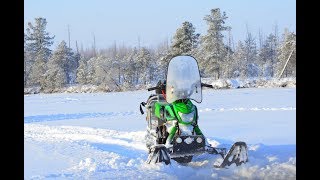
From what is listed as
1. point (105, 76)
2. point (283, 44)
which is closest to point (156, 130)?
point (105, 76)

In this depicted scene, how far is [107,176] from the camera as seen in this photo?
3.66m

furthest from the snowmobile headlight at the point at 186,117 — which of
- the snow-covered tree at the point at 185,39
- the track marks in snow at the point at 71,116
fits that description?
the snow-covered tree at the point at 185,39

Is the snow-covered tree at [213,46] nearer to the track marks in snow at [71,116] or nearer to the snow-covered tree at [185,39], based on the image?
the snow-covered tree at [185,39]

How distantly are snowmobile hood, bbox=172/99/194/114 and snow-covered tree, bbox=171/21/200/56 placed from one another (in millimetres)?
7251

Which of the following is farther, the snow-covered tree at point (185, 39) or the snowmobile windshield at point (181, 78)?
the snow-covered tree at point (185, 39)

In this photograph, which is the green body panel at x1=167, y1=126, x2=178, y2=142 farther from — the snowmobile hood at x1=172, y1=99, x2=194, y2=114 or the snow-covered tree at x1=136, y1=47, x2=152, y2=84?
the snow-covered tree at x1=136, y1=47, x2=152, y2=84

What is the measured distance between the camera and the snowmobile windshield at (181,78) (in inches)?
167

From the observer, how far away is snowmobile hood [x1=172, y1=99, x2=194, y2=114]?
4.17m

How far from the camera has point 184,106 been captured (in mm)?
4180

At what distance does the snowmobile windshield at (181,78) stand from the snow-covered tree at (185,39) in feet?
23.6

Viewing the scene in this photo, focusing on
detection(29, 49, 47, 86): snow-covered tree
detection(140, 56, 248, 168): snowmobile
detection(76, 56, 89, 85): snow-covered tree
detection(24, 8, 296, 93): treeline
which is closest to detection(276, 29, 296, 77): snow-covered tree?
detection(24, 8, 296, 93): treeline
